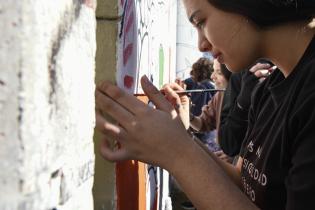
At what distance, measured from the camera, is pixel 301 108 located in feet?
3.26

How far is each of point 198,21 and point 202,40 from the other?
10cm

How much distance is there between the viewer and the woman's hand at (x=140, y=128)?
1.12m

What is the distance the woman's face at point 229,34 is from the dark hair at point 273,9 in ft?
0.10

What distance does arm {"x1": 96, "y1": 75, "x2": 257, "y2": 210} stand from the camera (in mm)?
1080

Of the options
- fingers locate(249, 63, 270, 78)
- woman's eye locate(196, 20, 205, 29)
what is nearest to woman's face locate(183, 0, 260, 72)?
woman's eye locate(196, 20, 205, 29)

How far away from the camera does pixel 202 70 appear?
517 centimetres

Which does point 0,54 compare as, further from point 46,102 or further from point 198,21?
point 198,21

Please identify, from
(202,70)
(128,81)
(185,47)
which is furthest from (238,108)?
(185,47)

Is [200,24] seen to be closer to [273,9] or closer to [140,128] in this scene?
[273,9]

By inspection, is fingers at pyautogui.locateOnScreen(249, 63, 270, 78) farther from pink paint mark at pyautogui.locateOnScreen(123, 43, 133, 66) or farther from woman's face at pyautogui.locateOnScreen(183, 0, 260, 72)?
woman's face at pyautogui.locateOnScreen(183, 0, 260, 72)

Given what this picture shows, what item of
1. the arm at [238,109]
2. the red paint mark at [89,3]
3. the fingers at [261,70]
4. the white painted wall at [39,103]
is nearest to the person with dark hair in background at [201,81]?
the arm at [238,109]

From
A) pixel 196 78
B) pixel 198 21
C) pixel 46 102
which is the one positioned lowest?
pixel 196 78

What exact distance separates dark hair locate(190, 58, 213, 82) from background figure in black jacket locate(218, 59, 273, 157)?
2.06 m

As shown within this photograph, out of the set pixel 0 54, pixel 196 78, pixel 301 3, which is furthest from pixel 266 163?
pixel 196 78
